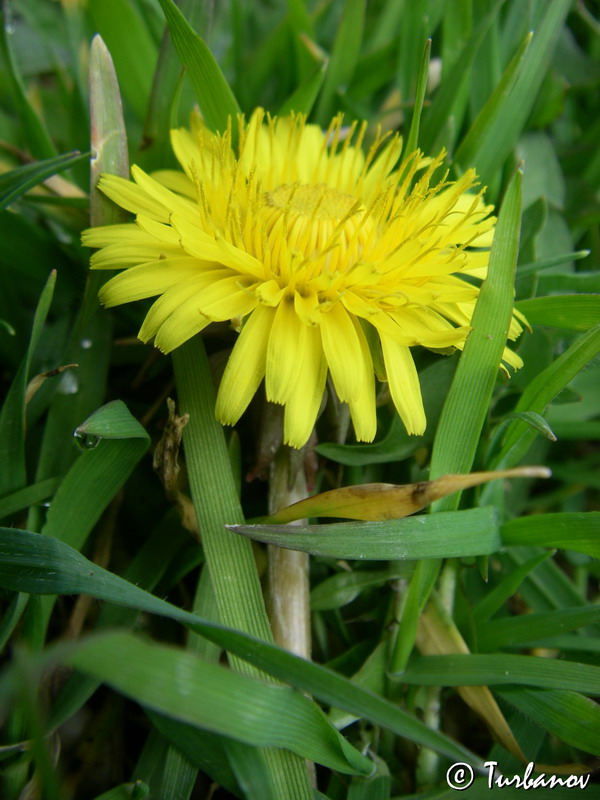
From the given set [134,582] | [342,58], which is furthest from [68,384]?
[342,58]

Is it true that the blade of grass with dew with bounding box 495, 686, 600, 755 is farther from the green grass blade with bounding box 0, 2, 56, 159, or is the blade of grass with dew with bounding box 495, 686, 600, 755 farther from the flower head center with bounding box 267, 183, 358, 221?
the green grass blade with bounding box 0, 2, 56, 159

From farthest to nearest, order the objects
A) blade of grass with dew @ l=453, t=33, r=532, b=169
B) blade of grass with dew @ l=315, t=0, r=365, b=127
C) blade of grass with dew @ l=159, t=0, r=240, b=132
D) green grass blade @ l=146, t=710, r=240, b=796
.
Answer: blade of grass with dew @ l=315, t=0, r=365, b=127, blade of grass with dew @ l=453, t=33, r=532, b=169, blade of grass with dew @ l=159, t=0, r=240, b=132, green grass blade @ l=146, t=710, r=240, b=796

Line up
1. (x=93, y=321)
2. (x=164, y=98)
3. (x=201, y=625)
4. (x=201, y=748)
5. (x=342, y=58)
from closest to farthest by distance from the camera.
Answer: (x=201, y=625) < (x=201, y=748) < (x=93, y=321) < (x=164, y=98) < (x=342, y=58)

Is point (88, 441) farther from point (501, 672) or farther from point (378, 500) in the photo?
point (501, 672)

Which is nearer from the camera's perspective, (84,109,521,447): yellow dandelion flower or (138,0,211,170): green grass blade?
(84,109,521,447): yellow dandelion flower

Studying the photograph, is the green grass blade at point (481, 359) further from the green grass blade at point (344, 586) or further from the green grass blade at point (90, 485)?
the green grass blade at point (90, 485)

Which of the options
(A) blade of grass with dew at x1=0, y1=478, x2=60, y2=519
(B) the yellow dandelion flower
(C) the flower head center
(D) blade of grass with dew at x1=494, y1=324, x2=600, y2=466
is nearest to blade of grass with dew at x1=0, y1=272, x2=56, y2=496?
(A) blade of grass with dew at x1=0, y1=478, x2=60, y2=519

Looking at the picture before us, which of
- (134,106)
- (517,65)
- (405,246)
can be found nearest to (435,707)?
(405,246)
